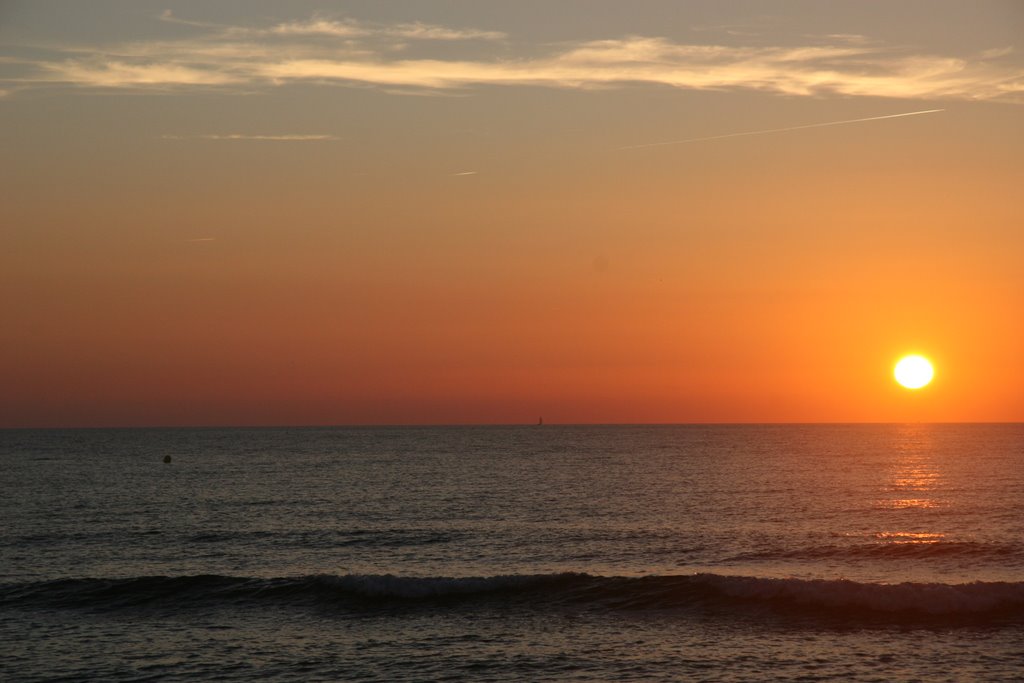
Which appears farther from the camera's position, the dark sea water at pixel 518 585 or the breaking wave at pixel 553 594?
the breaking wave at pixel 553 594

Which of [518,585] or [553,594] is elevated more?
[518,585]

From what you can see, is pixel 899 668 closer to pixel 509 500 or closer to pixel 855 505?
pixel 855 505

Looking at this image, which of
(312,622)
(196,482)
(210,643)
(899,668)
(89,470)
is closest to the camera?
(899,668)

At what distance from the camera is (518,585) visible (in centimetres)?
4206

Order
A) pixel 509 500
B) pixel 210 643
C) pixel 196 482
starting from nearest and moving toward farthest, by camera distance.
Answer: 1. pixel 210 643
2. pixel 509 500
3. pixel 196 482

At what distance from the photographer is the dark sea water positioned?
3098 cm

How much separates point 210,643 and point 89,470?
107187 mm

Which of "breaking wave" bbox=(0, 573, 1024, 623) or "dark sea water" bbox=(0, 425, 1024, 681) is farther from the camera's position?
"breaking wave" bbox=(0, 573, 1024, 623)

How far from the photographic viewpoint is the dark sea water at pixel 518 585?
3098 centimetres

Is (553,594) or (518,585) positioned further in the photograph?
(518,585)

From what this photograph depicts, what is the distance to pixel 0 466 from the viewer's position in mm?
143000

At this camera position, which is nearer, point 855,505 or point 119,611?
point 119,611

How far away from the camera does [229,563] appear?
50188 millimetres

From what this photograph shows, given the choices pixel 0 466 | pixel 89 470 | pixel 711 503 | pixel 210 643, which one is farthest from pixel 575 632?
pixel 0 466
